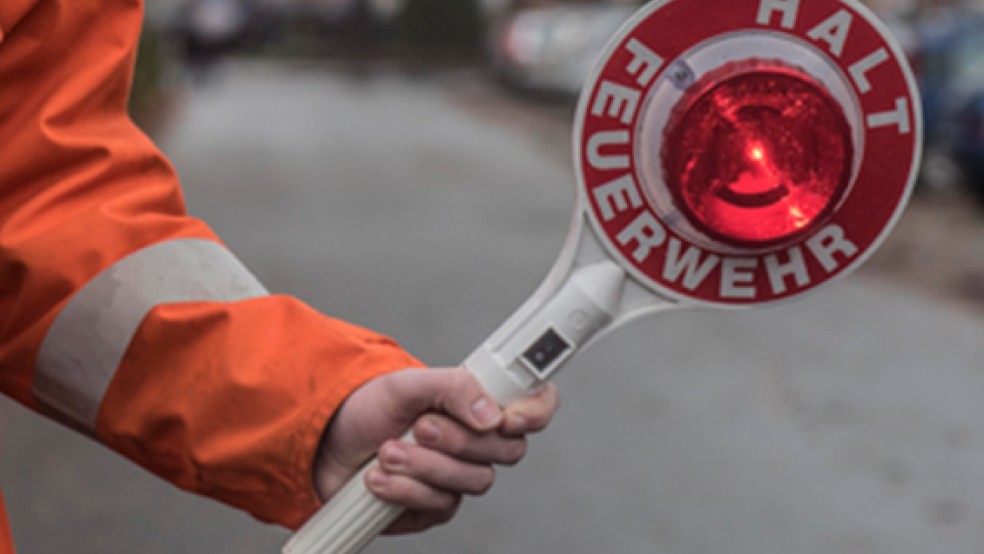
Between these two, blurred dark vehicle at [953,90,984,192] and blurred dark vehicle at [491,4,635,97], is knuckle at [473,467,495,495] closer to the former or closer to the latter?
blurred dark vehicle at [953,90,984,192]

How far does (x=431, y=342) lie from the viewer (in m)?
6.58

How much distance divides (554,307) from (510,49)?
25.0 meters

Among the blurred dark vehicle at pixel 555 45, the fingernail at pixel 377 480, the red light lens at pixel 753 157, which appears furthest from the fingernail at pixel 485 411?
the blurred dark vehicle at pixel 555 45

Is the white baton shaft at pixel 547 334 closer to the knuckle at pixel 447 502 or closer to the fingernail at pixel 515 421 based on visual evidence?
the fingernail at pixel 515 421

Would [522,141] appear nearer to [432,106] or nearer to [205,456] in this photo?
[432,106]

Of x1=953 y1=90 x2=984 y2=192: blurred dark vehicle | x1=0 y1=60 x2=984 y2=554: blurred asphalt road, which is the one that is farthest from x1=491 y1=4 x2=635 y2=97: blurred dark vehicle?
x1=0 y1=60 x2=984 y2=554: blurred asphalt road

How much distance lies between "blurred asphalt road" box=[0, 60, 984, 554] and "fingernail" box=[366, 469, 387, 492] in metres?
2.99

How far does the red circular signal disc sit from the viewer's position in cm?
106

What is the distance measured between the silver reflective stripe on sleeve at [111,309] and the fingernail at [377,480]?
0.29m

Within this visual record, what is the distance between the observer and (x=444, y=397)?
121cm

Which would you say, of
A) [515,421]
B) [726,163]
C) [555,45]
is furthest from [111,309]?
[555,45]

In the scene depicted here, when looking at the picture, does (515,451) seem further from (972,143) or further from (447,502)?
(972,143)

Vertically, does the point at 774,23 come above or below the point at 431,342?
above

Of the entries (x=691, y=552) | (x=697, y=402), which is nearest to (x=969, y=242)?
(x=697, y=402)
